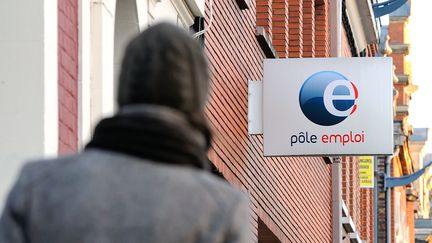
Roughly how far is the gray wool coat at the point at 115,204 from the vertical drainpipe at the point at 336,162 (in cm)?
2282

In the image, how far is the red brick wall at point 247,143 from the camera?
1535 cm

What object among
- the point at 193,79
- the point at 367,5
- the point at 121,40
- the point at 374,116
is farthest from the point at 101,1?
the point at 367,5

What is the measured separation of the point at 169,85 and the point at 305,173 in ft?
63.8

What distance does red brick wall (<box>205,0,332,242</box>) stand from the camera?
604 inches

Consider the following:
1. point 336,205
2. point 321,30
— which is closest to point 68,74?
point 321,30

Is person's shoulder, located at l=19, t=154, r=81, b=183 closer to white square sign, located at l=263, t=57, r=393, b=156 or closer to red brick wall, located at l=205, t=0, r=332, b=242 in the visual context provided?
red brick wall, located at l=205, t=0, r=332, b=242

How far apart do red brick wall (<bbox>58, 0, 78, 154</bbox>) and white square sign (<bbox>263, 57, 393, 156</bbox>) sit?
8.47m

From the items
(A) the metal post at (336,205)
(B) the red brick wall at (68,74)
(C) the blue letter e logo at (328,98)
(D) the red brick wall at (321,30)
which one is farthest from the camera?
(A) the metal post at (336,205)

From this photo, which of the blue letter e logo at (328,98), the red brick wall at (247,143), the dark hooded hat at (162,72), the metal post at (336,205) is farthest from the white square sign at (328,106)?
the dark hooded hat at (162,72)

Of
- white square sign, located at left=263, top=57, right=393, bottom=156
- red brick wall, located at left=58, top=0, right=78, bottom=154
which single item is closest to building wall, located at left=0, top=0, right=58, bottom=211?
red brick wall, located at left=58, top=0, right=78, bottom=154

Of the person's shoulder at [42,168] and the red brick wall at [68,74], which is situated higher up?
the red brick wall at [68,74]

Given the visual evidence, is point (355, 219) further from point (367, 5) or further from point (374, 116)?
point (374, 116)

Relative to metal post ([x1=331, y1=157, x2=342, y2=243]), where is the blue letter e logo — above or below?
above

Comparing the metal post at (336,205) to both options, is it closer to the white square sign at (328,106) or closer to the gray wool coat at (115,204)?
the white square sign at (328,106)
